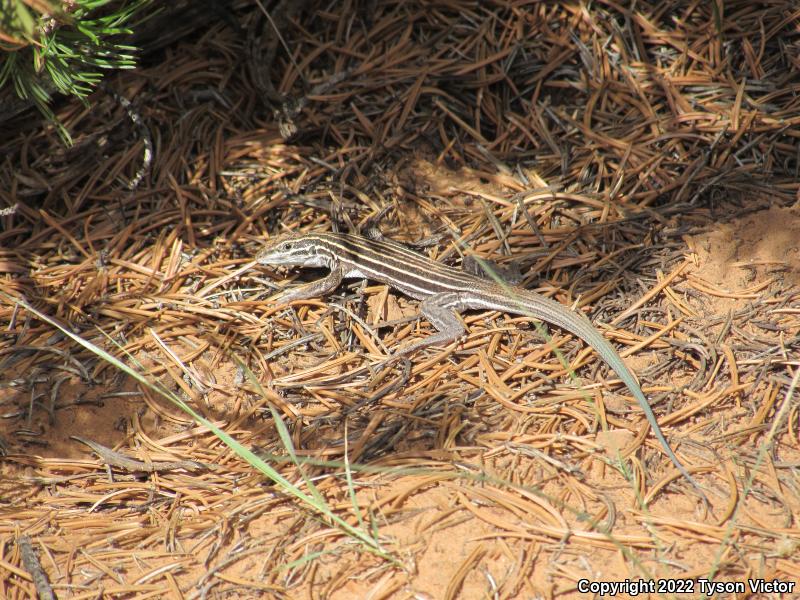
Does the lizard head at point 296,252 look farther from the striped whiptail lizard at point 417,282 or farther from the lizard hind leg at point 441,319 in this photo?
the lizard hind leg at point 441,319

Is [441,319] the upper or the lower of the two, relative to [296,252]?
lower

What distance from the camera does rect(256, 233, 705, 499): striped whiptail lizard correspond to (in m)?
3.48

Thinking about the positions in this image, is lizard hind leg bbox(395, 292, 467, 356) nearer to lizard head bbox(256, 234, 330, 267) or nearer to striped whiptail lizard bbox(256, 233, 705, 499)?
striped whiptail lizard bbox(256, 233, 705, 499)

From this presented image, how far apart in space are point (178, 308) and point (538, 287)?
6.36 feet

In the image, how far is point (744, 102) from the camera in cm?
396

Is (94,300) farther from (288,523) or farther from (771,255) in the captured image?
(771,255)

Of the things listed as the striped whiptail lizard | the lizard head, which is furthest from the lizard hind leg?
the lizard head

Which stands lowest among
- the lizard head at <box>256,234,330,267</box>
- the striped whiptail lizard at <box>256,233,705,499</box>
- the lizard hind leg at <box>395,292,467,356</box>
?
the lizard hind leg at <box>395,292,467,356</box>

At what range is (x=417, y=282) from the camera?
3.88 m

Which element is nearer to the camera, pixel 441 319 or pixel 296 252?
pixel 441 319

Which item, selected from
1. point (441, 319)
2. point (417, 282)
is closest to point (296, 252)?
A: point (417, 282)

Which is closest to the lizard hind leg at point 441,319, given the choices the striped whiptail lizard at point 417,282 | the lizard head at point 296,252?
the striped whiptail lizard at point 417,282

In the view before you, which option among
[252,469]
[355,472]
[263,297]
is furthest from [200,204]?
[355,472]

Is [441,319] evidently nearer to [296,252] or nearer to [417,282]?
[417,282]
